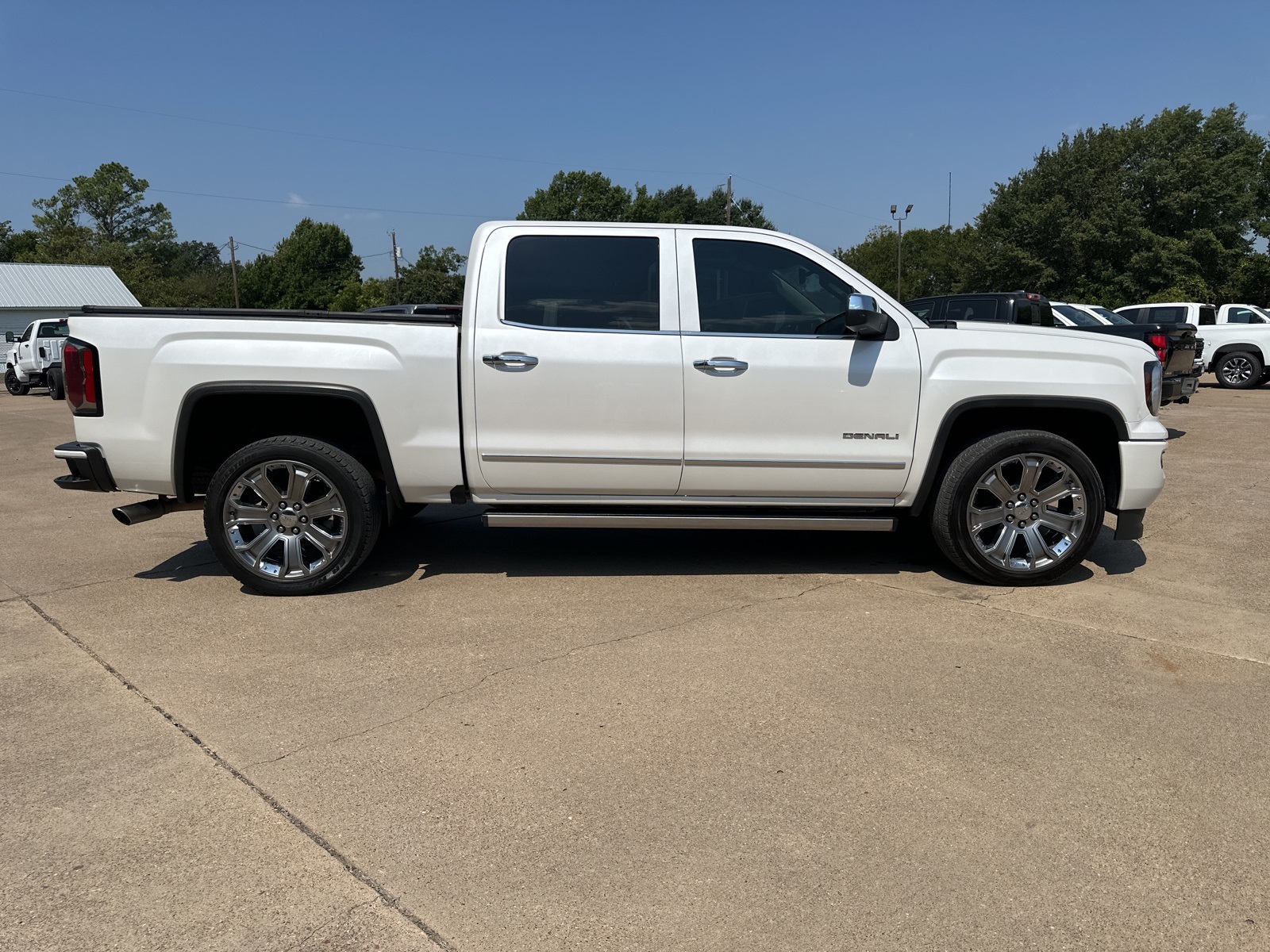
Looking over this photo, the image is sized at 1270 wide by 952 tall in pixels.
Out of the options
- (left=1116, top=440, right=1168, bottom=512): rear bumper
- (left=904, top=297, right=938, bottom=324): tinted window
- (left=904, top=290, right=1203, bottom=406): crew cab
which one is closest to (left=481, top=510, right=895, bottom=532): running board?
(left=1116, top=440, right=1168, bottom=512): rear bumper

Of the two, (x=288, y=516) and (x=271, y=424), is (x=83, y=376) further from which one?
(x=288, y=516)

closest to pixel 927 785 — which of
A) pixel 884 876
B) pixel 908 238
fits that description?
pixel 884 876

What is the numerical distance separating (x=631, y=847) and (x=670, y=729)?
2.58 feet

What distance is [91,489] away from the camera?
514 centimetres

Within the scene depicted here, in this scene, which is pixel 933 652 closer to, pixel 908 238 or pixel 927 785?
pixel 927 785

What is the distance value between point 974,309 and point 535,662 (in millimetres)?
13279

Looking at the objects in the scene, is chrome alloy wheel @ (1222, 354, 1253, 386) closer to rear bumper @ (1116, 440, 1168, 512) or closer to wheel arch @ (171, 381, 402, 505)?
rear bumper @ (1116, 440, 1168, 512)

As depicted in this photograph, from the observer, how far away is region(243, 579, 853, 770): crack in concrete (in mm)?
3469

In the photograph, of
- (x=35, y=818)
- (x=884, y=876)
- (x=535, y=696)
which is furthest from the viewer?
(x=535, y=696)

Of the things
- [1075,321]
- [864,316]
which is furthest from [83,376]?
[1075,321]

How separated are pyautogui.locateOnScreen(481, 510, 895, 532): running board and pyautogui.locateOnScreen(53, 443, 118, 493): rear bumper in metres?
2.01

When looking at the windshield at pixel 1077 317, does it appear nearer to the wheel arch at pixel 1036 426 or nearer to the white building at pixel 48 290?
the wheel arch at pixel 1036 426

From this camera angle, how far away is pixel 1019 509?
5293mm

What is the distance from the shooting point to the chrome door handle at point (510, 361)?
5.02 meters
